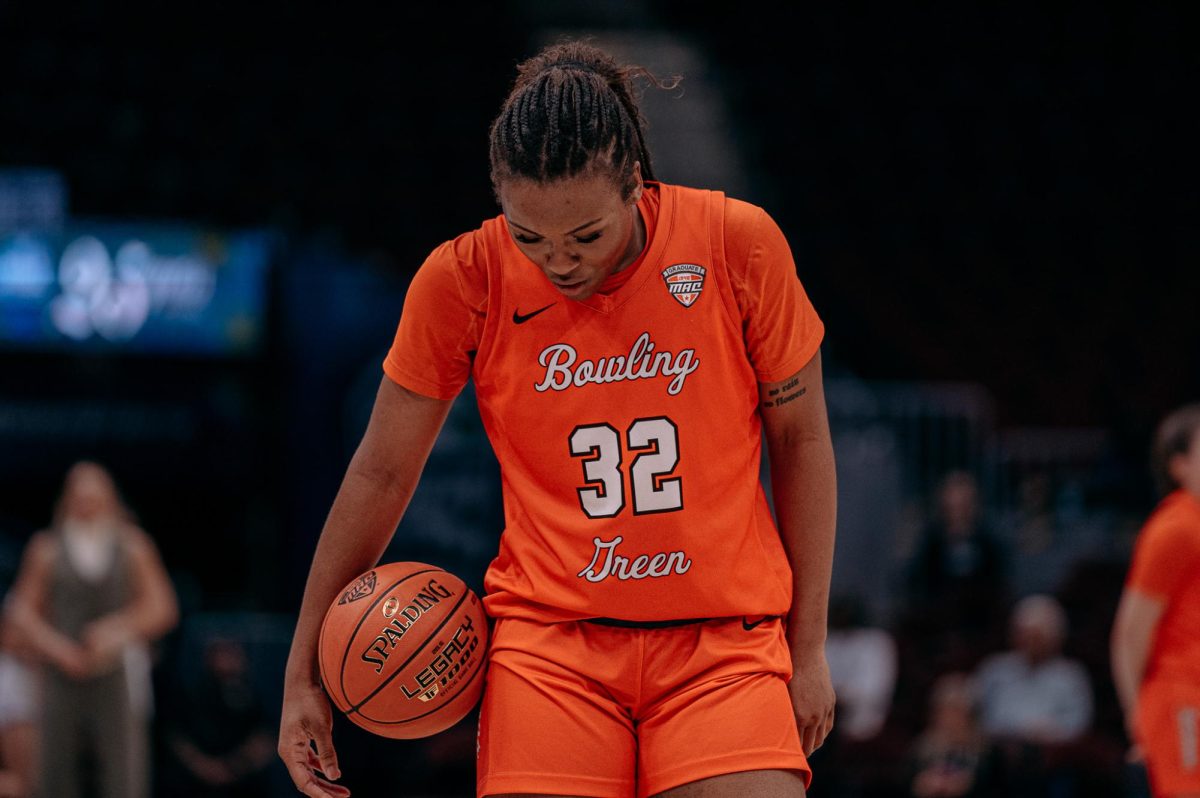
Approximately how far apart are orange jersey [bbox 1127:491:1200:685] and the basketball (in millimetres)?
2774

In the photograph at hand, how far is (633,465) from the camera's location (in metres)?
2.53

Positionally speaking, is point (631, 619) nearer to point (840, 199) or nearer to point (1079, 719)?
point (1079, 719)

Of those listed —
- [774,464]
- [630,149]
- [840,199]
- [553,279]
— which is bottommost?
[840,199]

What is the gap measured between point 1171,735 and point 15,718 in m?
6.08

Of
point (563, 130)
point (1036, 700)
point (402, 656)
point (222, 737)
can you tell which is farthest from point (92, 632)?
point (563, 130)

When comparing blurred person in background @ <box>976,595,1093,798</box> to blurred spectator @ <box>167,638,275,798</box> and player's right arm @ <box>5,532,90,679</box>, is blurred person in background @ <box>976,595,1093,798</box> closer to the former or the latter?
blurred spectator @ <box>167,638,275,798</box>

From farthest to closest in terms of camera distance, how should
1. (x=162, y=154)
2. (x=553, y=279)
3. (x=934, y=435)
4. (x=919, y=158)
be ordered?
(x=919, y=158) < (x=162, y=154) < (x=934, y=435) < (x=553, y=279)

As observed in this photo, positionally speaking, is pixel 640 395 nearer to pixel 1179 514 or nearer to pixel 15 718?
pixel 1179 514

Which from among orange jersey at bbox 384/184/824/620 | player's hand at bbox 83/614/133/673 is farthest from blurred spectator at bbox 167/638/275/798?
orange jersey at bbox 384/184/824/620

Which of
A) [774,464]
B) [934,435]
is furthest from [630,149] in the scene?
[934,435]

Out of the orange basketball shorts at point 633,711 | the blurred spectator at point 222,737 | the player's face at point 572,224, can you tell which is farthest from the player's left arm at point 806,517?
the blurred spectator at point 222,737

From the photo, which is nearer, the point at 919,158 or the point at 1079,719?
the point at 1079,719

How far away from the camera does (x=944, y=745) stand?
7.47m

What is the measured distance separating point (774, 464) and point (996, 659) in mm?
5658
